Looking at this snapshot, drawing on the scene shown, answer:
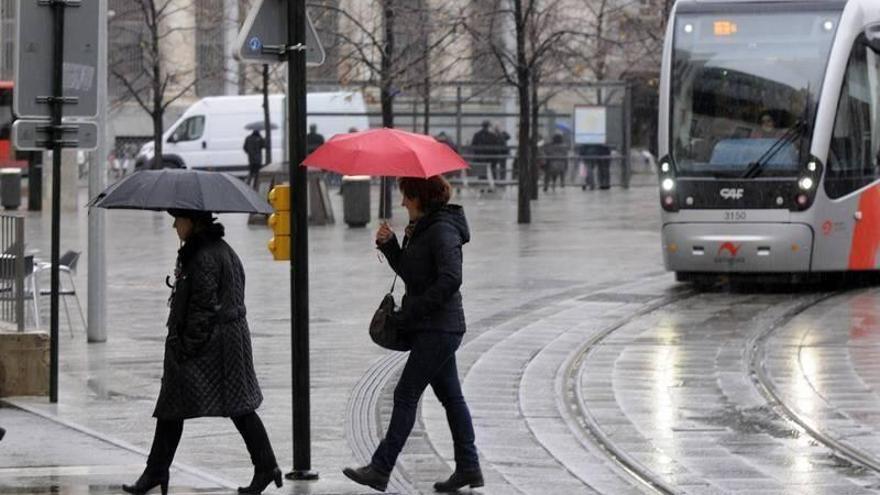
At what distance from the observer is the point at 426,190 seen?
31.9ft

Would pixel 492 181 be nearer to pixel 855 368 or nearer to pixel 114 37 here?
pixel 114 37

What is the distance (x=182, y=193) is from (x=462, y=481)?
78.7 inches

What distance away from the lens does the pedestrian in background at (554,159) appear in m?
52.0

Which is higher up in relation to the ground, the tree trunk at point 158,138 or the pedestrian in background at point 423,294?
the tree trunk at point 158,138

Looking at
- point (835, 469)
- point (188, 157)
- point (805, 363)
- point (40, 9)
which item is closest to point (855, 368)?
point (805, 363)

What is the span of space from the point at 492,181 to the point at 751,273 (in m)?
26.9

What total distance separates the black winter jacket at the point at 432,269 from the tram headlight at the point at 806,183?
11.4 metres

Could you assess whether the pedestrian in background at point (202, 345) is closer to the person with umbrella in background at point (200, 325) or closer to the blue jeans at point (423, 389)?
the person with umbrella in background at point (200, 325)

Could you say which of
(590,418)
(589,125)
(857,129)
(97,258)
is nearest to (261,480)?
(590,418)

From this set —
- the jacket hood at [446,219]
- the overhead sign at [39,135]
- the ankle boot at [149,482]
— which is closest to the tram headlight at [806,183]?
the overhead sign at [39,135]

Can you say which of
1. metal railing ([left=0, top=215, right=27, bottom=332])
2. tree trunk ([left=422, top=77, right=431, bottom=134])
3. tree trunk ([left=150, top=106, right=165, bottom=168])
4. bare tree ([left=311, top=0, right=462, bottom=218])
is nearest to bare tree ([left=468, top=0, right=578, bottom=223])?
bare tree ([left=311, top=0, right=462, bottom=218])

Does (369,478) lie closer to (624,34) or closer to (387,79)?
(387,79)

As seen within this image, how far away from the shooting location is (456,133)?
4834cm

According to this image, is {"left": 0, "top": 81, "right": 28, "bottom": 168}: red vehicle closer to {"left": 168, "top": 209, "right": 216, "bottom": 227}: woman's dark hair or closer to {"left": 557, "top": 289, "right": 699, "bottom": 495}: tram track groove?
{"left": 557, "top": 289, "right": 699, "bottom": 495}: tram track groove
